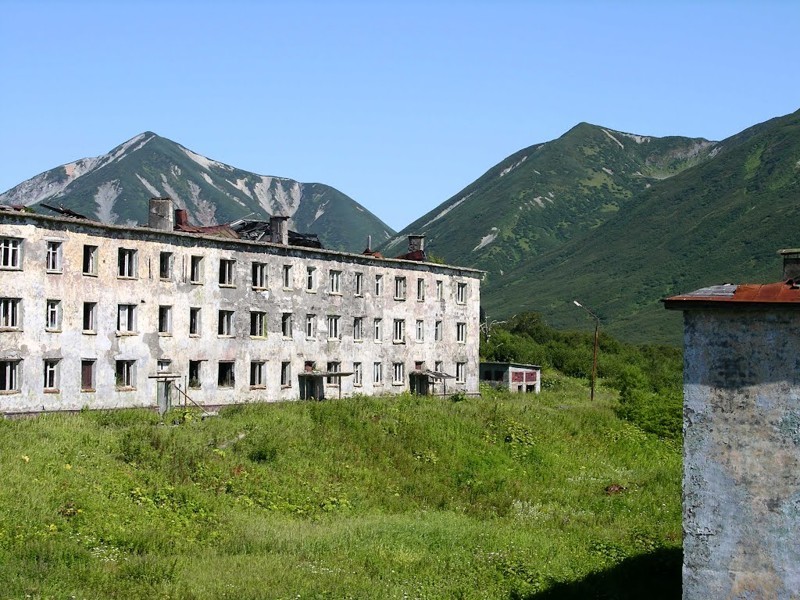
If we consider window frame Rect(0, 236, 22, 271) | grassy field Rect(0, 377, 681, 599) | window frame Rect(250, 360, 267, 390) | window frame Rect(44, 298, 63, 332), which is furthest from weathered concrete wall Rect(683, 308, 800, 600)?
window frame Rect(250, 360, 267, 390)

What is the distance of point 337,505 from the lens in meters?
38.7

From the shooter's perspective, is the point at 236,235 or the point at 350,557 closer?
the point at 350,557

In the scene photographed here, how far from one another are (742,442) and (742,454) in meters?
0.23

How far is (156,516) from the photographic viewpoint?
112 ft

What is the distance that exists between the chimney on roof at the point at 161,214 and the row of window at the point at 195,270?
2502mm

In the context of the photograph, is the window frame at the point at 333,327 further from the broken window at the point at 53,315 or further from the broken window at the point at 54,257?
the broken window at the point at 54,257

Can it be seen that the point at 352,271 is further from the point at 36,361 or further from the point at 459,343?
the point at 36,361

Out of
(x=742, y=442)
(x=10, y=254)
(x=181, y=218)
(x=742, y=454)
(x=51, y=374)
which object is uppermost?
(x=181, y=218)

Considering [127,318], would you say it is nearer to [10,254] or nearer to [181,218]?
[10,254]

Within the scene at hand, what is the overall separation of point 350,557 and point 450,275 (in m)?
41.5

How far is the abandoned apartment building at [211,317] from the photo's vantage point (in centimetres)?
4750

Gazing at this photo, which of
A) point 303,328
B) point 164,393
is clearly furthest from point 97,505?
point 303,328

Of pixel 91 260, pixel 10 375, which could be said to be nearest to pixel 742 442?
pixel 10 375

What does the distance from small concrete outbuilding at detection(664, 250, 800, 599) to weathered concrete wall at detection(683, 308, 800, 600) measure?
0.02 m
